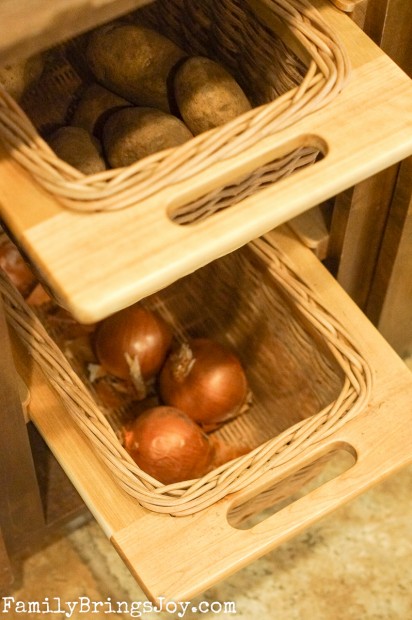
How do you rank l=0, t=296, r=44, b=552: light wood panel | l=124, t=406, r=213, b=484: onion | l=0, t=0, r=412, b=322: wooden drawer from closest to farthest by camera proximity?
l=0, t=0, r=412, b=322: wooden drawer, l=0, t=296, r=44, b=552: light wood panel, l=124, t=406, r=213, b=484: onion

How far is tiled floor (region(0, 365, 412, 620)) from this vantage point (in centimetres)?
111

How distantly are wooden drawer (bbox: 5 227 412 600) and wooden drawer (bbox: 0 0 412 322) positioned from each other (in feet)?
0.90

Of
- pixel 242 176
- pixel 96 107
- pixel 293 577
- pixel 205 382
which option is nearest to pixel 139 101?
pixel 96 107

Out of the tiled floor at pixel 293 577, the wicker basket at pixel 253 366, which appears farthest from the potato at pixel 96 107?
the tiled floor at pixel 293 577

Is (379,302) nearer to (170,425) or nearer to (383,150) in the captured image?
(170,425)

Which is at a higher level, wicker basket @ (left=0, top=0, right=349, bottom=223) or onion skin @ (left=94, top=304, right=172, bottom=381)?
wicker basket @ (left=0, top=0, right=349, bottom=223)

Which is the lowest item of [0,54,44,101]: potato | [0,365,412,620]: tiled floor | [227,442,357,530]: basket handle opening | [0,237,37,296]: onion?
[0,365,412,620]: tiled floor

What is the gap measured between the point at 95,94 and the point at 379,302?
46cm

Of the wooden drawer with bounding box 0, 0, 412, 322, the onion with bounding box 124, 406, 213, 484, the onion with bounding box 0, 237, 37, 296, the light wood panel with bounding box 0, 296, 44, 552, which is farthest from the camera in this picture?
the onion with bounding box 0, 237, 37, 296

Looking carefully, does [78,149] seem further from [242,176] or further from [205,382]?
[205,382]

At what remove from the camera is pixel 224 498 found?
0.82m

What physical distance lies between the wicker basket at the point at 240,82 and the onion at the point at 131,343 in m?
0.26

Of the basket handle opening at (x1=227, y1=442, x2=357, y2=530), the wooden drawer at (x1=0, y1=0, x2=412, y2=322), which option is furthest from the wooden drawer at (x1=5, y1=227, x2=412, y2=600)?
the wooden drawer at (x1=0, y1=0, x2=412, y2=322)

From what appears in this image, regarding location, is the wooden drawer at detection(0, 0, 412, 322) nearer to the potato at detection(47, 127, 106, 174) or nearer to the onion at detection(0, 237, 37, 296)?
the potato at detection(47, 127, 106, 174)
